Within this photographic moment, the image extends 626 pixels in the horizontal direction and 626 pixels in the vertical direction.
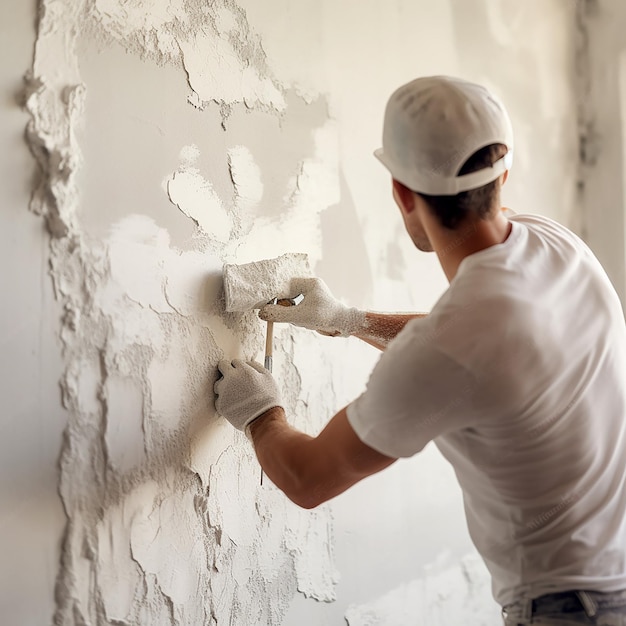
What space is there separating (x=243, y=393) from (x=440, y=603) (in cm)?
Answer: 111

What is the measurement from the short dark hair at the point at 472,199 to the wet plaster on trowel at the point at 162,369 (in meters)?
0.53

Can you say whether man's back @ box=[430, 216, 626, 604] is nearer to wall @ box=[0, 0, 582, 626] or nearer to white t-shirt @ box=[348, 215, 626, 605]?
white t-shirt @ box=[348, 215, 626, 605]

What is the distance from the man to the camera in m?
1.10

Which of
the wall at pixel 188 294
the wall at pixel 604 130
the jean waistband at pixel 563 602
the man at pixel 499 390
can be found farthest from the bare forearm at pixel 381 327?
the wall at pixel 604 130

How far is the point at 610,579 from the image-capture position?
48.1 inches

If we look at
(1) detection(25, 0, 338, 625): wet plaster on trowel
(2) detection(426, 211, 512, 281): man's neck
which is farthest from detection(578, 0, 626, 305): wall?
(2) detection(426, 211, 512, 281): man's neck

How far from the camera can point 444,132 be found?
1.17m

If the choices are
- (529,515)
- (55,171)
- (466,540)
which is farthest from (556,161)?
(55,171)

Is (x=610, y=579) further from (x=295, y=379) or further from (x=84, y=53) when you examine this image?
(x=84, y=53)

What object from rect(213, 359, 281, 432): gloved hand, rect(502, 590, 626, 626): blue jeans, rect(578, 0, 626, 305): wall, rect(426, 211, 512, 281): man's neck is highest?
rect(578, 0, 626, 305): wall

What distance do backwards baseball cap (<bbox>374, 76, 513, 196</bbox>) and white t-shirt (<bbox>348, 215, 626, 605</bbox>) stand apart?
14 cm

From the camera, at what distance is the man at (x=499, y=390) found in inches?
43.3

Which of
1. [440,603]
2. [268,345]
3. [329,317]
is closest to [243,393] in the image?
[268,345]

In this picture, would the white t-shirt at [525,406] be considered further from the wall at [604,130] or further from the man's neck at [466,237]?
the wall at [604,130]
